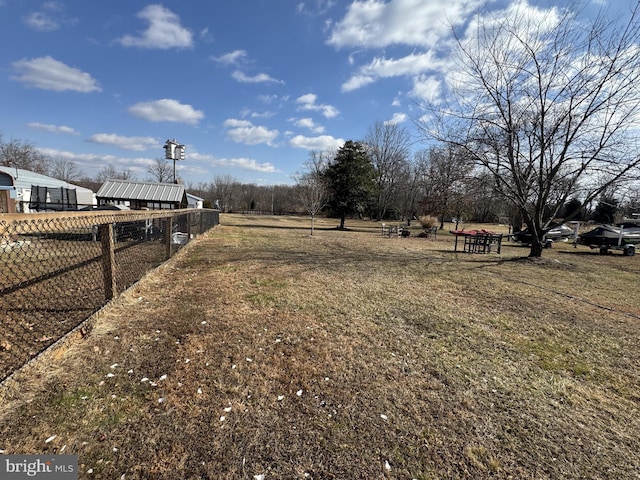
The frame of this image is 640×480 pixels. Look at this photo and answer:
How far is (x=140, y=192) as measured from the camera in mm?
17938

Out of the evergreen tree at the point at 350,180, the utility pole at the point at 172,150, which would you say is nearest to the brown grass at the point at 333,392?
the utility pole at the point at 172,150

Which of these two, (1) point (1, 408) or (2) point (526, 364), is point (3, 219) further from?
(2) point (526, 364)

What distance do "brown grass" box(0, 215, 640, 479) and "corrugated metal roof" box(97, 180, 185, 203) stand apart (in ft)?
48.5

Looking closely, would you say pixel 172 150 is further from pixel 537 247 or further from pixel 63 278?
pixel 537 247

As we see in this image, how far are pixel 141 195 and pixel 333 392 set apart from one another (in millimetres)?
19135

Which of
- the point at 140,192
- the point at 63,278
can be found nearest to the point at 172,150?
the point at 140,192

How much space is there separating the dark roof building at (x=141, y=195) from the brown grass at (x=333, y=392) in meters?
14.8

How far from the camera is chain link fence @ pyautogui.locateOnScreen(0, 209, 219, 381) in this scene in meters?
2.78

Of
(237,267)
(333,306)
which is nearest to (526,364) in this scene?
(333,306)

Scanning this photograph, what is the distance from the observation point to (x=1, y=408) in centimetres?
213

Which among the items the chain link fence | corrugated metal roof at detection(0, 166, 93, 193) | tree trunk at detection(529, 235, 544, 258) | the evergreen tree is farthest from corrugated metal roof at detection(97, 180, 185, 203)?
tree trunk at detection(529, 235, 544, 258)

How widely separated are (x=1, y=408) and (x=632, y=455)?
4.49 meters

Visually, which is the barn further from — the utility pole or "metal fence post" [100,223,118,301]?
"metal fence post" [100,223,118,301]

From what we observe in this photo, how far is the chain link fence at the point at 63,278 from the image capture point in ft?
9.12
